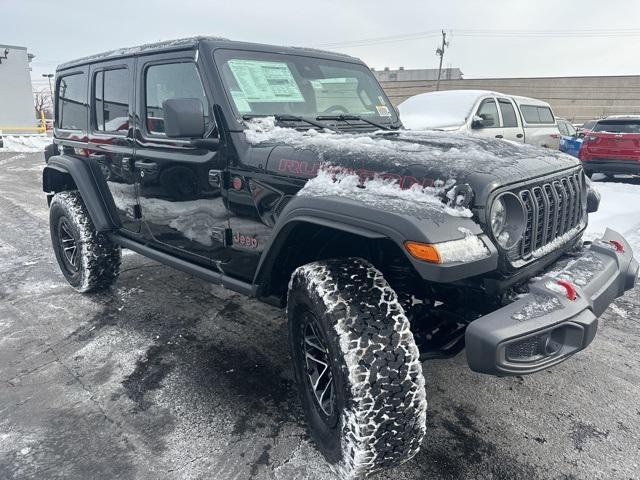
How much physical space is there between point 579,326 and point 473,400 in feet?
3.59

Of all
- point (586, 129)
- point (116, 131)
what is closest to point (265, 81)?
point (116, 131)

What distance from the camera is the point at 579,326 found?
6.31ft

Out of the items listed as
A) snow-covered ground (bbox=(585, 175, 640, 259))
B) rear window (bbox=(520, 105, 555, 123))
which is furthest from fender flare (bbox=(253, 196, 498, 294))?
rear window (bbox=(520, 105, 555, 123))

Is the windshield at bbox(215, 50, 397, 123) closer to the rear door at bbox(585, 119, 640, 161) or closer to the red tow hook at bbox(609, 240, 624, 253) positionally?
the red tow hook at bbox(609, 240, 624, 253)

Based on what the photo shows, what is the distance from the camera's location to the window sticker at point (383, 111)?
3684 millimetres

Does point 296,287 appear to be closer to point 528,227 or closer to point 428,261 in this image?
point 428,261

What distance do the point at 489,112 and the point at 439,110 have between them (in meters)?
1.06

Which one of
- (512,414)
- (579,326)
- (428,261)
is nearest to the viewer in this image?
(428,261)

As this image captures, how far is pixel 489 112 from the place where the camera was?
9516mm

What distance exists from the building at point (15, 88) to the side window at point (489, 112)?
1054 inches

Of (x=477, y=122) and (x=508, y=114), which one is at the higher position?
(x=508, y=114)

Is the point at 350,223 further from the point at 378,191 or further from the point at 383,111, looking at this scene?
the point at 383,111

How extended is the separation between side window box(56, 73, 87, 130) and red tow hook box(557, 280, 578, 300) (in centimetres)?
397

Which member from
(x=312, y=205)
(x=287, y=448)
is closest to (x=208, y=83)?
(x=312, y=205)
